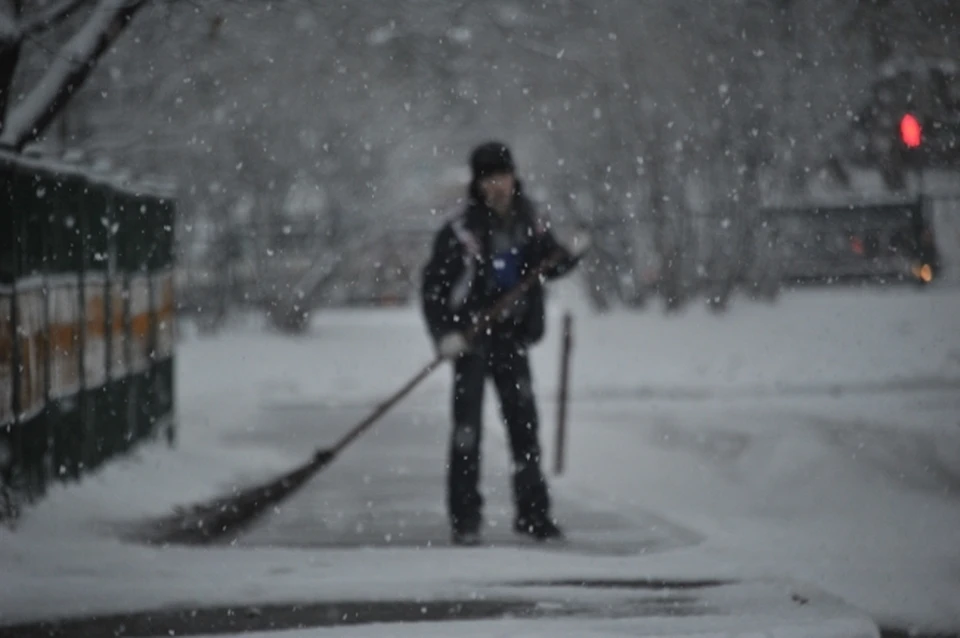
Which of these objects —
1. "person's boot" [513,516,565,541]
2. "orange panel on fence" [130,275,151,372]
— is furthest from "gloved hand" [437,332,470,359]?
"orange panel on fence" [130,275,151,372]

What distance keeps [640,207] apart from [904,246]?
971cm

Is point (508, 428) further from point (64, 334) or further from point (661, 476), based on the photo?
point (661, 476)

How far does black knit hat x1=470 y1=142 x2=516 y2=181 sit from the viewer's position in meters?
8.30

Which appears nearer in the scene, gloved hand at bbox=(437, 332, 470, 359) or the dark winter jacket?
gloved hand at bbox=(437, 332, 470, 359)

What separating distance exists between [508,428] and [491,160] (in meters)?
1.33

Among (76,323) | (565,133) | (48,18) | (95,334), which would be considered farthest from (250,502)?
(565,133)

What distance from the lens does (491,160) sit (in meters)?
8.30

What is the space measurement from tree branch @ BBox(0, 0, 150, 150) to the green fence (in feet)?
1.17

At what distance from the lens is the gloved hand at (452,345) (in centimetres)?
816

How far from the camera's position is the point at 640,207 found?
101ft

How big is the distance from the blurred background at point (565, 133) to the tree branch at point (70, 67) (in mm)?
4766

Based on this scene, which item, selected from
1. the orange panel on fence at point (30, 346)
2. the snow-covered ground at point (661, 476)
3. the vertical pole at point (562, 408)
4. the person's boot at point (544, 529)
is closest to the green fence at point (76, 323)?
the orange panel on fence at point (30, 346)

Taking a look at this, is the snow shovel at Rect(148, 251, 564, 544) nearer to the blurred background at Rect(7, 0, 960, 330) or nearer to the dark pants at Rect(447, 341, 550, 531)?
the dark pants at Rect(447, 341, 550, 531)

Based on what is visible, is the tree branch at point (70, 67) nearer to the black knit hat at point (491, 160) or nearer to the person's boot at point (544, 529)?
the black knit hat at point (491, 160)
